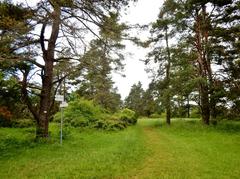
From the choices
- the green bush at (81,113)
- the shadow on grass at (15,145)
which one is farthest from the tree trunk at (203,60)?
the shadow on grass at (15,145)

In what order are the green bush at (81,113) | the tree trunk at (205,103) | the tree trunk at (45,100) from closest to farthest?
the tree trunk at (45,100)
the green bush at (81,113)
the tree trunk at (205,103)

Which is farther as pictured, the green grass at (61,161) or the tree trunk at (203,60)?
the tree trunk at (203,60)

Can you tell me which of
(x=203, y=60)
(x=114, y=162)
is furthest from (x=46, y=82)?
(x=203, y=60)

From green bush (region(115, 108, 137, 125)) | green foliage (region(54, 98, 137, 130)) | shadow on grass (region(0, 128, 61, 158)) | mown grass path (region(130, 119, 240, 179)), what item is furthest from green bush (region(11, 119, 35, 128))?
mown grass path (region(130, 119, 240, 179))

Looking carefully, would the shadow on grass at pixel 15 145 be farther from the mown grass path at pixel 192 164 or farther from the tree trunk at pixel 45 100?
the mown grass path at pixel 192 164

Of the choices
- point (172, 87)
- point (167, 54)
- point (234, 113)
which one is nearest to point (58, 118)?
point (172, 87)

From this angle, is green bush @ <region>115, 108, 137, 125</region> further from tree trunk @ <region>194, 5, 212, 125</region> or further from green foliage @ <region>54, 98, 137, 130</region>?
tree trunk @ <region>194, 5, 212, 125</region>

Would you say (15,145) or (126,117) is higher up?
(126,117)

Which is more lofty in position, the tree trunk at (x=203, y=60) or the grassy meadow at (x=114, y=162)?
the tree trunk at (x=203, y=60)

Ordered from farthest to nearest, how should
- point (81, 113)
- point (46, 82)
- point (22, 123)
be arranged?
point (22, 123) → point (81, 113) → point (46, 82)

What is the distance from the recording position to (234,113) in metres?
23.0

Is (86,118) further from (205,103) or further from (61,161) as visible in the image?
(61,161)

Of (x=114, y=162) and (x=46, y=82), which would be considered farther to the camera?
(x=46, y=82)

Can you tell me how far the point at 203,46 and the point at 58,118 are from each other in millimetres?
14108
